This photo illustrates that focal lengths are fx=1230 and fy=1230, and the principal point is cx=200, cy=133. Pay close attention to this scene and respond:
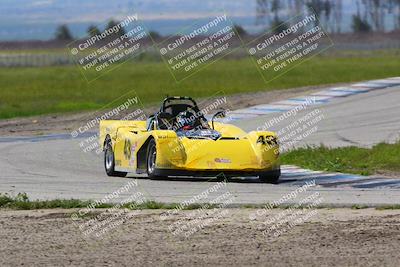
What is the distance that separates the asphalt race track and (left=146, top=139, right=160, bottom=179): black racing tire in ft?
0.63

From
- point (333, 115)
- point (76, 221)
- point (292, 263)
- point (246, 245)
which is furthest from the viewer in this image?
point (333, 115)

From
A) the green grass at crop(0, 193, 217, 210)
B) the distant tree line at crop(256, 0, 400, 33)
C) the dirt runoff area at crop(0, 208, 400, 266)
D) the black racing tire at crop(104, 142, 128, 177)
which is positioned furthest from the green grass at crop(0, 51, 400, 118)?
the dirt runoff area at crop(0, 208, 400, 266)

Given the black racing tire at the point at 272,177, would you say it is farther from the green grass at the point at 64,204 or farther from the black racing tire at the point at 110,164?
the green grass at the point at 64,204

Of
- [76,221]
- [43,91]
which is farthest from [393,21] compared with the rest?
[76,221]

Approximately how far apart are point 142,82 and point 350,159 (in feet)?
126

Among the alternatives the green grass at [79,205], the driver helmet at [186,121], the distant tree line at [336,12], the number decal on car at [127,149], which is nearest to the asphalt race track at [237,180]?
the number decal on car at [127,149]

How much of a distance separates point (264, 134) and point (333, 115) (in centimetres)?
1271

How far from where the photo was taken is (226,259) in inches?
416

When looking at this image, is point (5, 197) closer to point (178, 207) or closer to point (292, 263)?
point (178, 207)

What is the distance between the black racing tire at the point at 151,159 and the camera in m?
19.0

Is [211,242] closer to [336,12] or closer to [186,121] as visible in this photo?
[186,121]

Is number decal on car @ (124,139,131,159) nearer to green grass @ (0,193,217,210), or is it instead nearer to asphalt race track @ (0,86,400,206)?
asphalt race track @ (0,86,400,206)

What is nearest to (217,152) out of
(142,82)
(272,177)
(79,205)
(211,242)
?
(272,177)

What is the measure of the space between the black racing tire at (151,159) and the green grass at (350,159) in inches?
121
